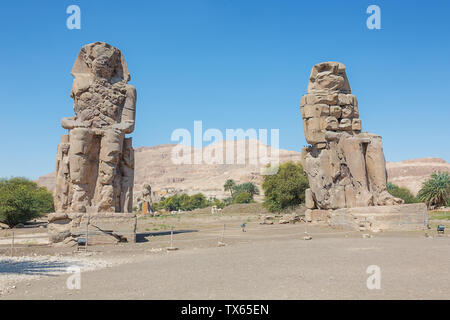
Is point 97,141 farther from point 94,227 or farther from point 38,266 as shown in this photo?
point 38,266

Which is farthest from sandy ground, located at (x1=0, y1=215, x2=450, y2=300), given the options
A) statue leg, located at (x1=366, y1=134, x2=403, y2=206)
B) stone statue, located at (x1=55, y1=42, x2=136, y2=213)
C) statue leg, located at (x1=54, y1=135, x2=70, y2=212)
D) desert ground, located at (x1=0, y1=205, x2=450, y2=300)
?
statue leg, located at (x1=366, y1=134, x2=403, y2=206)

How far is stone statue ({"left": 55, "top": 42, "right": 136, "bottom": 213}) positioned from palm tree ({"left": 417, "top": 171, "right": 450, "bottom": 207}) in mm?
27613

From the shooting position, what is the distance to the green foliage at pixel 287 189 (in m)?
28.2

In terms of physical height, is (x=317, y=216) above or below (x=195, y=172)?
below

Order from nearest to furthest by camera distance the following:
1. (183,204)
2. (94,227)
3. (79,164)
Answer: (94,227), (79,164), (183,204)

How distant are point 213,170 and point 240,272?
146 meters

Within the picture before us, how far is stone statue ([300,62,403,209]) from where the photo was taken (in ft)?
43.9

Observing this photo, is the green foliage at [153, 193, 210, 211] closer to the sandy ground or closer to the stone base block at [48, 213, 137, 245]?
the stone base block at [48, 213, 137, 245]

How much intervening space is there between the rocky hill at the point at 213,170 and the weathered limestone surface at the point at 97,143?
7163 centimetres

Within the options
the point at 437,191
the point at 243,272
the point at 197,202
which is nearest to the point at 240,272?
the point at 243,272

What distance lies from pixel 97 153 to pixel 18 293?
6.82m

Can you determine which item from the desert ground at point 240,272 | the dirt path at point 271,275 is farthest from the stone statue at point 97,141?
the dirt path at point 271,275

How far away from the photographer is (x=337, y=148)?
14125mm

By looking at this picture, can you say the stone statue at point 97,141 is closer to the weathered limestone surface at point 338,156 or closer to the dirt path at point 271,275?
the dirt path at point 271,275
